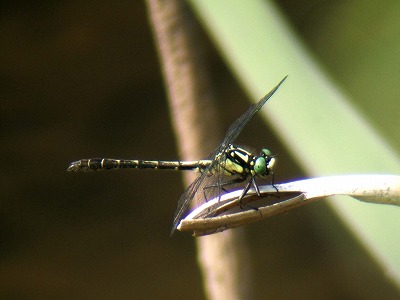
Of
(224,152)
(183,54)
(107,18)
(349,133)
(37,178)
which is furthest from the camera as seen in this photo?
(37,178)

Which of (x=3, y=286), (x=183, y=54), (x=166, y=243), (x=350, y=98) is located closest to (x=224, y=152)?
(x=183, y=54)

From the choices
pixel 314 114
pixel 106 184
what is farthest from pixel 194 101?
pixel 106 184

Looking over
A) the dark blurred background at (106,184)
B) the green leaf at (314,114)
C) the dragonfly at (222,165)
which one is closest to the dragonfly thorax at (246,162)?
the dragonfly at (222,165)

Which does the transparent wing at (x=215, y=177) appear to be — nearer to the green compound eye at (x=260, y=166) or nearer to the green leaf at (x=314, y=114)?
the green compound eye at (x=260, y=166)

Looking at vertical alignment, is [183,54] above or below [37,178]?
below

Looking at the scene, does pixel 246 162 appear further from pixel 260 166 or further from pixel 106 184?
pixel 106 184

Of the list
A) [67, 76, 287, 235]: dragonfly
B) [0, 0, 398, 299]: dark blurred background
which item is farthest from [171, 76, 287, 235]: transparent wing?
[0, 0, 398, 299]: dark blurred background

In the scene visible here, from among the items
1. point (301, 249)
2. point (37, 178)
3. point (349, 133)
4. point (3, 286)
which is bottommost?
point (349, 133)

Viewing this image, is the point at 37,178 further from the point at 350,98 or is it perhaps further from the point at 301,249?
the point at 350,98
